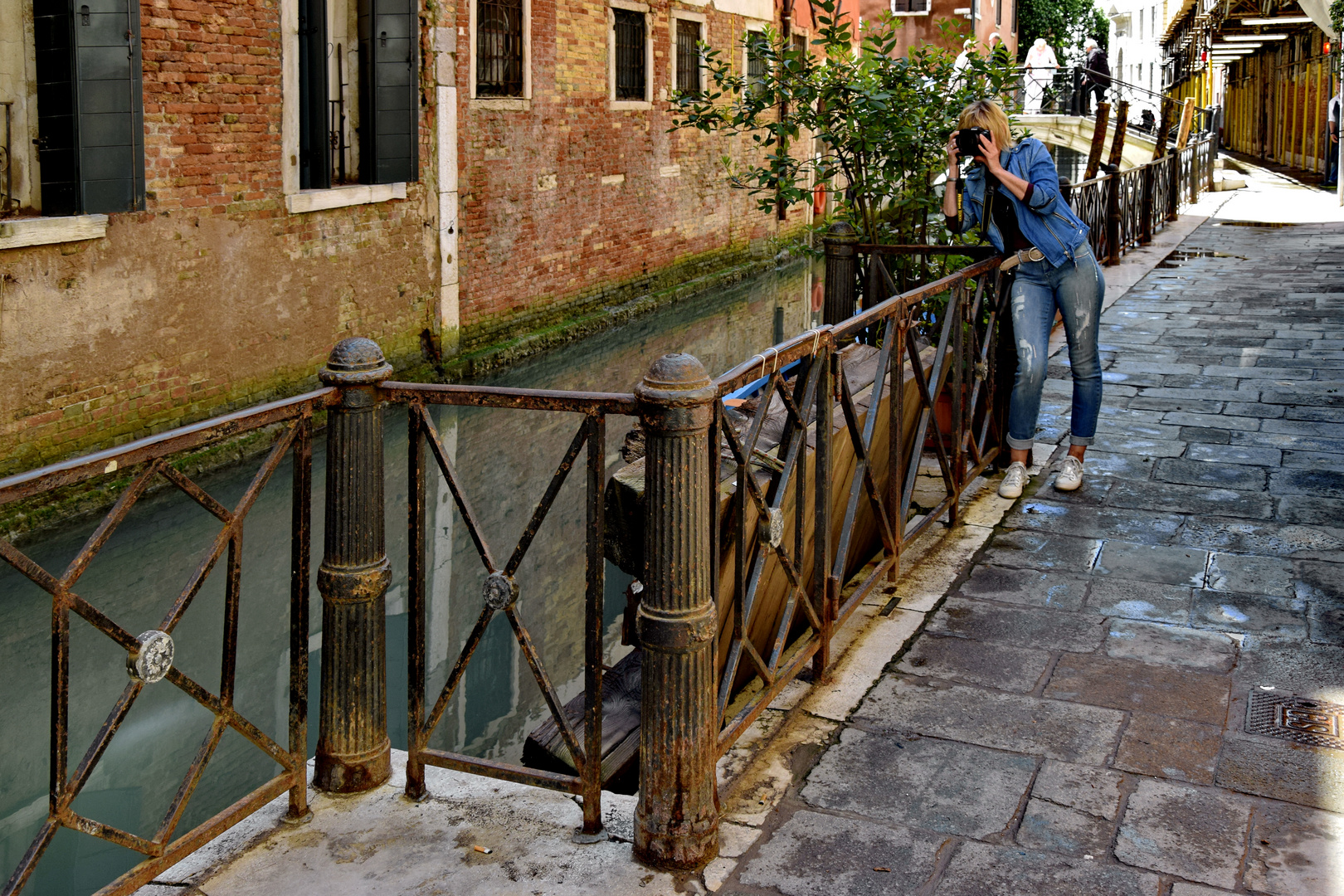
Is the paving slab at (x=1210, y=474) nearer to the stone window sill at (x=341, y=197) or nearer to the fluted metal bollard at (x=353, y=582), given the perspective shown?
the fluted metal bollard at (x=353, y=582)

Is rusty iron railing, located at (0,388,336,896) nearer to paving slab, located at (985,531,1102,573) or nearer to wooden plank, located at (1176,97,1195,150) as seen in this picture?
paving slab, located at (985,531,1102,573)

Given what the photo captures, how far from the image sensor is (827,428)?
3.43 m

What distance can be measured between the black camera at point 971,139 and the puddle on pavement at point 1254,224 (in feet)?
40.9

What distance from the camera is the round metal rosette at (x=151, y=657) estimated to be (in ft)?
7.63

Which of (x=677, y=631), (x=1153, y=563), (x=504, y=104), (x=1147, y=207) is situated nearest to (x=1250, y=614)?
(x=1153, y=563)

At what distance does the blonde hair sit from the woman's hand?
0.04m

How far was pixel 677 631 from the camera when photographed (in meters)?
2.63

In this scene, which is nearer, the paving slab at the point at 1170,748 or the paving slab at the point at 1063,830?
the paving slab at the point at 1063,830

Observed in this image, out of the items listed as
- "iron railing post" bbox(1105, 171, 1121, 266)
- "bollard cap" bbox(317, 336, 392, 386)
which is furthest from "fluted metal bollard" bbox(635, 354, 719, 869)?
"iron railing post" bbox(1105, 171, 1121, 266)

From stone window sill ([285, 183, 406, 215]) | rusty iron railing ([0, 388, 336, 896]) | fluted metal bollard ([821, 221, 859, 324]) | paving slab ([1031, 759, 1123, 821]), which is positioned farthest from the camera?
stone window sill ([285, 183, 406, 215])

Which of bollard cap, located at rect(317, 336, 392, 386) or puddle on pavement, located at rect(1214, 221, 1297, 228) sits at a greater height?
puddle on pavement, located at rect(1214, 221, 1297, 228)

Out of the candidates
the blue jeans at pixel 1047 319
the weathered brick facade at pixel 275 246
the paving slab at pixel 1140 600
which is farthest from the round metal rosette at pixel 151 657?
the weathered brick facade at pixel 275 246

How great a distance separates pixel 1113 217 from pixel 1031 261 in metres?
7.87

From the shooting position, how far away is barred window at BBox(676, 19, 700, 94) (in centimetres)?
1566
